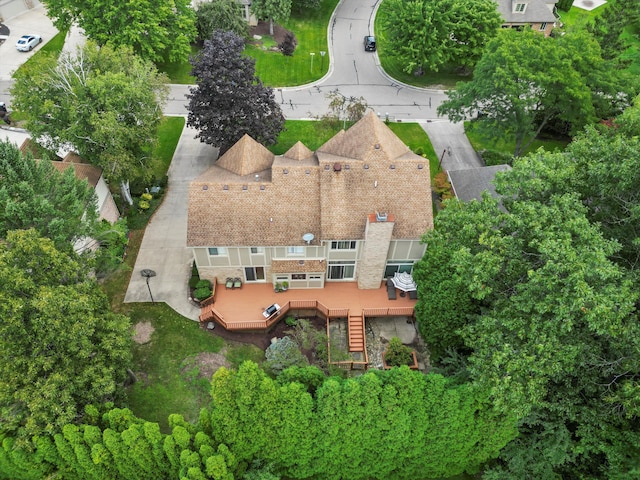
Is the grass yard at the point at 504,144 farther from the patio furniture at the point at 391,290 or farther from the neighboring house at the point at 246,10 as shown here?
the neighboring house at the point at 246,10

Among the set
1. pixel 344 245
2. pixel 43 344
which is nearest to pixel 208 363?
pixel 43 344

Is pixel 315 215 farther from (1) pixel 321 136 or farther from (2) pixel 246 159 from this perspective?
(1) pixel 321 136

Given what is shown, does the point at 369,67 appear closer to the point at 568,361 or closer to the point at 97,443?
the point at 568,361

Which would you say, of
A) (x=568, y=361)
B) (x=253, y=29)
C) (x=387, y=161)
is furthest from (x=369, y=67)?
(x=568, y=361)

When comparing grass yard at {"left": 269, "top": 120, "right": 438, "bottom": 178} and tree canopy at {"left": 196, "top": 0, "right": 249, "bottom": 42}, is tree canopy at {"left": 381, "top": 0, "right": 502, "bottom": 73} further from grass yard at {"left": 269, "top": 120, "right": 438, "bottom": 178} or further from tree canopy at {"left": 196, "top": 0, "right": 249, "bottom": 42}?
tree canopy at {"left": 196, "top": 0, "right": 249, "bottom": 42}

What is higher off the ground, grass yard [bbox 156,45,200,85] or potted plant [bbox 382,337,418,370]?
grass yard [bbox 156,45,200,85]

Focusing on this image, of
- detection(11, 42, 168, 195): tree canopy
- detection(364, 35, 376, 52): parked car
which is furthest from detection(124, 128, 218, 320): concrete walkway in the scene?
detection(364, 35, 376, 52): parked car
